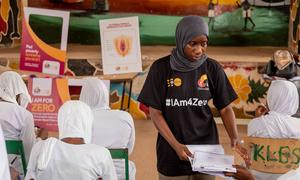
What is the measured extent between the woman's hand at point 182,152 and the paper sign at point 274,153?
→ 579 mm

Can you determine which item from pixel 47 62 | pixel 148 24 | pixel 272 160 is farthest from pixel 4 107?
pixel 148 24

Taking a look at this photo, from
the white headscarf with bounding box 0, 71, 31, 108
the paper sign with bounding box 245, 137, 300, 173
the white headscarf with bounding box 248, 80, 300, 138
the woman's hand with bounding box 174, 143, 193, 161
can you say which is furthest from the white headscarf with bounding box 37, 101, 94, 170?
the white headscarf with bounding box 0, 71, 31, 108

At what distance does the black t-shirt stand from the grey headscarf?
1.3 inches

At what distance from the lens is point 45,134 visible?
3984 millimetres

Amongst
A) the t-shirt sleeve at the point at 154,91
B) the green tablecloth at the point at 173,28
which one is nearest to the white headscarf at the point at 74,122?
the t-shirt sleeve at the point at 154,91

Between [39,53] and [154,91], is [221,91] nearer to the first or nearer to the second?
[154,91]

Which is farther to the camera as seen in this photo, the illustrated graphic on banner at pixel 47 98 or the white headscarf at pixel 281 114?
the illustrated graphic on banner at pixel 47 98

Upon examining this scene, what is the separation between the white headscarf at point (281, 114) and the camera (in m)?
3.27

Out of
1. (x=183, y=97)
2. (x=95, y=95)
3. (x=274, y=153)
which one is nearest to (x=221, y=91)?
(x=183, y=97)

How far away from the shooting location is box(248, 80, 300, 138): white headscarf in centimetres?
327

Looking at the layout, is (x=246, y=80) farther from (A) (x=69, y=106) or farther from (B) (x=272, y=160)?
(A) (x=69, y=106)

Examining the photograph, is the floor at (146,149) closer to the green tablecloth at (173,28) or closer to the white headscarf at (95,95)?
the white headscarf at (95,95)

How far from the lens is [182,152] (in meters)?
2.61

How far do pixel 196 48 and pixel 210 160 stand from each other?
1.79 ft
